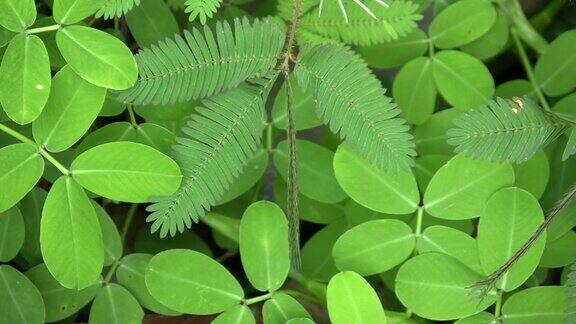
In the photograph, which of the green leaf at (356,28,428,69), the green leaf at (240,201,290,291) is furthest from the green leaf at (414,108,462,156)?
the green leaf at (240,201,290,291)

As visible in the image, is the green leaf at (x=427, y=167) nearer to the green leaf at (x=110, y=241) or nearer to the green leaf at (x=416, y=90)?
the green leaf at (x=416, y=90)

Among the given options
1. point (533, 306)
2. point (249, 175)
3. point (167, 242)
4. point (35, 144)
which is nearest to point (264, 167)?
point (249, 175)

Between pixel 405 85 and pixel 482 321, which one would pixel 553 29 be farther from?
pixel 482 321

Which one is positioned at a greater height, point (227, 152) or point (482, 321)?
point (227, 152)

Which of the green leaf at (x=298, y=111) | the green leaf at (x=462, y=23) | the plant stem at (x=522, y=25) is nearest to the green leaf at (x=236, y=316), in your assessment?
the green leaf at (x=298, y=111)

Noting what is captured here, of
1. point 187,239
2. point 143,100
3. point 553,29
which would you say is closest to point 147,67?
point 143,100

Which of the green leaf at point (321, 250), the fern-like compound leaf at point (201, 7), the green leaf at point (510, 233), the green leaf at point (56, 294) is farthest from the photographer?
the green leaf at point (321, 250)

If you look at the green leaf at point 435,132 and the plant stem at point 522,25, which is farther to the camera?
the plant stem at point 522,25
